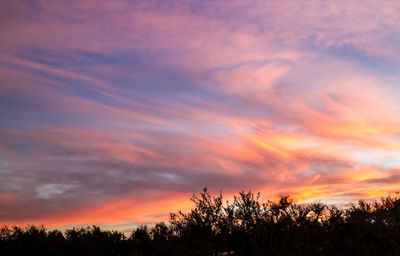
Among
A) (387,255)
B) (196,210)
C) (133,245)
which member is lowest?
(387,255)

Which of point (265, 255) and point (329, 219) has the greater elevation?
point (329, 219)

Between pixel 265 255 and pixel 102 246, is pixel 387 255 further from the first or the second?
pixel 102 246

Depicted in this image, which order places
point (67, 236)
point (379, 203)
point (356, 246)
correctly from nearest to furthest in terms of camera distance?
1. point (356, 246)
2. point (67, 236)
3. point (379, 203)

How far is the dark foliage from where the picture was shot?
1803 cm

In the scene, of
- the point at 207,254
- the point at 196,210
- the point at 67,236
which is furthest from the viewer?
the point at 196,210

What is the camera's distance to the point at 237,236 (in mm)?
21438

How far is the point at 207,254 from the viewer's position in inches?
723

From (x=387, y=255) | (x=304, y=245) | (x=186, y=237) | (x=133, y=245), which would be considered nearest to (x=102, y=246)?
(x=133, y=245)

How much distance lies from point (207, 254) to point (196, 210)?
19.7ft

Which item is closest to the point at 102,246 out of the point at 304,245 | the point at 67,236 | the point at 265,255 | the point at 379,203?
the point at 67,236

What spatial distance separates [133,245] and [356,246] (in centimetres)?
1011

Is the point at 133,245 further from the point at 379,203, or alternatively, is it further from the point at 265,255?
the point at 379,203

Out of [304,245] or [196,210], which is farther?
[196,210]

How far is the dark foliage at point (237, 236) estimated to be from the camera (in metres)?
18.0
